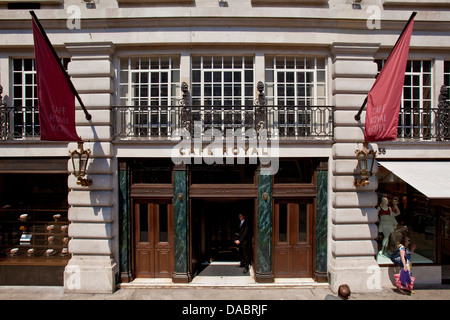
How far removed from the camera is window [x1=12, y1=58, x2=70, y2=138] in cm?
844

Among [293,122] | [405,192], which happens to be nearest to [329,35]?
[293,122]

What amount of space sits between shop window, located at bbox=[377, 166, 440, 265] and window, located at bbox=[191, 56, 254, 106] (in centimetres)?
513

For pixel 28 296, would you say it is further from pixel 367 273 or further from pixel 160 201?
pixel 367 273

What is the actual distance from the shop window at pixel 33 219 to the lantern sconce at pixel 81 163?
1214 millimetres

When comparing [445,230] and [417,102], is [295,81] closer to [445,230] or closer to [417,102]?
[417,102]

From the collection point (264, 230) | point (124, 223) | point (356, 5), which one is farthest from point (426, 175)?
point (124, 223)

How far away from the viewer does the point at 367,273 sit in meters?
7.84

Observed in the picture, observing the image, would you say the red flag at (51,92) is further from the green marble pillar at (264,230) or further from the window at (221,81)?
the green marble pillar at (264,230)

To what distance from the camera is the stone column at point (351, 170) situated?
26.1 ft

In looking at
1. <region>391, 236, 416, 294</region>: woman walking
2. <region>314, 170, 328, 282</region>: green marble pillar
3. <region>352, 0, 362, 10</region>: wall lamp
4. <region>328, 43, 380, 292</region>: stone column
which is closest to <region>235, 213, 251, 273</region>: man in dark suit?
<region>314, 170, 328, 282</region>: green marble pillar

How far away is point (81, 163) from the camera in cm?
760

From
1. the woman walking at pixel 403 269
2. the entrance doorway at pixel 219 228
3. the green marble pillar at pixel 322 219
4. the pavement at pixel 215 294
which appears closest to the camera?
the pavement at pixel 215 294

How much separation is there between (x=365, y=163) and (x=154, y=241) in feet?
22.5

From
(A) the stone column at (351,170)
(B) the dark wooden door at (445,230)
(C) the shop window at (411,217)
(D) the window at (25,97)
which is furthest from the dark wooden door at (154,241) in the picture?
(B) the dark wooden door at (445,230)
